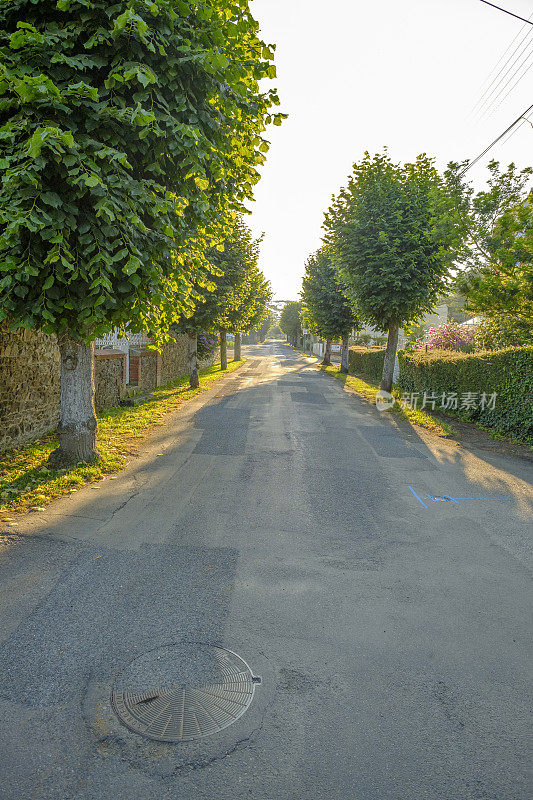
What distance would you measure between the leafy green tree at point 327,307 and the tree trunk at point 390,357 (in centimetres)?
1050

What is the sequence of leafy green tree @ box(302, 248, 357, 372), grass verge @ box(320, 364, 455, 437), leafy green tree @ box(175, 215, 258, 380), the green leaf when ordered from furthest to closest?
1. leafy green tree @ box(302, 248, 357, 372)
2. leafy green tree @ box(175, 215, 258, 380)
3. grass verge @ box(320, 364, 455, 437)
4. the green leaf

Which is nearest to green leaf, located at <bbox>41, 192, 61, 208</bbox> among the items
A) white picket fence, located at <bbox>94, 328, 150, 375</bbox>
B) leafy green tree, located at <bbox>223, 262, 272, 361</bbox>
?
white picket fence, located at <bbox>94, 328, 150, 375</bbox>

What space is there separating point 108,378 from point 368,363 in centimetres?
1483

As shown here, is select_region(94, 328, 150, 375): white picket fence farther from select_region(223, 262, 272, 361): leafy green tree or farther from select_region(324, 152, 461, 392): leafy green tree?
select_region(324, 152, 461, 392): leafy green tree

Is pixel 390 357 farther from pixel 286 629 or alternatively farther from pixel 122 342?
pixel 286 629

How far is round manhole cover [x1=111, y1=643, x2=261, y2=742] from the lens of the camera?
95.1 inches

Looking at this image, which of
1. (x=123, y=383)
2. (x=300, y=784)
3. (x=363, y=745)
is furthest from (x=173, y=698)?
(x=123, y=383)

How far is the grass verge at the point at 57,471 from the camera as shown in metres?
5.49

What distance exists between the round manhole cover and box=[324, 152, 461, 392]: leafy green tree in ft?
39.7

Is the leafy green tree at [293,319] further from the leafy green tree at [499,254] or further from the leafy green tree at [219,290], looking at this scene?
the leafy green tree at [499,254]

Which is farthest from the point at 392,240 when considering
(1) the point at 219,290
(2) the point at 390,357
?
(1) the point at 219,290

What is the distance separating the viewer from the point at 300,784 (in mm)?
2125

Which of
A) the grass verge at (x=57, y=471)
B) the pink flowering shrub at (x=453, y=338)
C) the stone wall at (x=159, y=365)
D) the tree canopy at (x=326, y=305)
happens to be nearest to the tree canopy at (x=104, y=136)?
the grass verge at (x=57, y=471)

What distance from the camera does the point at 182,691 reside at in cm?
265
